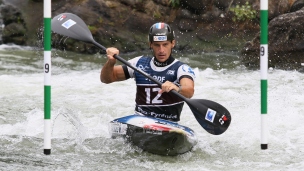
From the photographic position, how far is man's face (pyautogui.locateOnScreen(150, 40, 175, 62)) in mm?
5743

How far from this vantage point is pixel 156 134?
5633 millimetres

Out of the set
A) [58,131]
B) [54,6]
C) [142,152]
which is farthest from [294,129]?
[54,6]

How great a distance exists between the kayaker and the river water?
1.41ft

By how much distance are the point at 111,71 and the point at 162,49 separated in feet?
1.76

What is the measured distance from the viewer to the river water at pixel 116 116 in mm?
5793

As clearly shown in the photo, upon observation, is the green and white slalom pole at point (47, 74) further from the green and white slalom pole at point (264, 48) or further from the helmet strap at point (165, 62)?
the green and white slalom pole at point (264, 48)

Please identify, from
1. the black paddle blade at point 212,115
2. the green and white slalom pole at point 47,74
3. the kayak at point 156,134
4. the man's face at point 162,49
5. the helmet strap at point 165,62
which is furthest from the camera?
the helmet strap at point 165,62

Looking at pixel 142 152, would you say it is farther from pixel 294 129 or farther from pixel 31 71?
pixel 31 71

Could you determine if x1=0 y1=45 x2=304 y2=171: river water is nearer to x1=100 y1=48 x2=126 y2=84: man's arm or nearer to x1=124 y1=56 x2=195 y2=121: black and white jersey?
x1=124 y1=56 x2=195 y2=121: black and white jersey

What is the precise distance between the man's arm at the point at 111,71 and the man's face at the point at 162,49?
13.8 inches

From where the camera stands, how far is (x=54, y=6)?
13273 millimetres

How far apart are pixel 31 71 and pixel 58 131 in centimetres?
406

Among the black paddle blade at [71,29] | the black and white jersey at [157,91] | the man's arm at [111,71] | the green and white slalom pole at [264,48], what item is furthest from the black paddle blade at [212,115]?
the black paddle blade at [71,29]

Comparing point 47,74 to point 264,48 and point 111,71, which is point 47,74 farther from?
point 264,48
